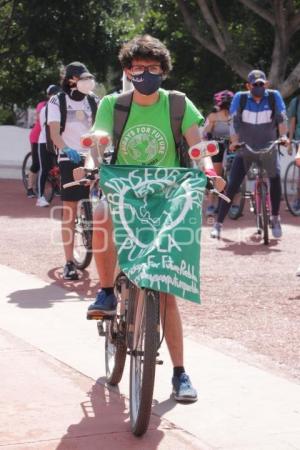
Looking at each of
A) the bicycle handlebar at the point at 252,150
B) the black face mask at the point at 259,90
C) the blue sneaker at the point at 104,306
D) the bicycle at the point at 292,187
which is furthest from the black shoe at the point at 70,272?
the bicycle at the point at 292,187

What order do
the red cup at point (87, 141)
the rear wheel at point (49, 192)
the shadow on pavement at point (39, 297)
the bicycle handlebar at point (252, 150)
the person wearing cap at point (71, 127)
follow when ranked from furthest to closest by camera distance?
the rear wheel at point (49, 192), the bicycle handlebar at point (252, 150), the person wearing cap at point (71, 127), the shadow on pavement at point (39, 297), the red cup at point (87, 141)

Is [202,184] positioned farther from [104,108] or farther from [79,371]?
[79,371]

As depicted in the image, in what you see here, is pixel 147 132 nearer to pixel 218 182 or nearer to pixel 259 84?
pixel 218 182

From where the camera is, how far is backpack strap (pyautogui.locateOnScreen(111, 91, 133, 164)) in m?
5.73

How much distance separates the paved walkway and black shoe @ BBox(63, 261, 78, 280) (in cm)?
225

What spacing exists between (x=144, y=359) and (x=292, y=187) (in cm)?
1182

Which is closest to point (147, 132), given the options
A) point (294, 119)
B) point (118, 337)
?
point (118, 337)

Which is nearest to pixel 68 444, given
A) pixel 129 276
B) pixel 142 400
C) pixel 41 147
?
pixel 142 400

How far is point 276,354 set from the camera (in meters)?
6.79

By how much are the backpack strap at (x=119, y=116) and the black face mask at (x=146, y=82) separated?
106 mm

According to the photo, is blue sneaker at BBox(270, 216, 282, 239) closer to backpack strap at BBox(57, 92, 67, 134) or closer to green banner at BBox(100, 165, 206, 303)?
backpack strap at BBox(57, 92, 67, 134)

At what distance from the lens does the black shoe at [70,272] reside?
972cm

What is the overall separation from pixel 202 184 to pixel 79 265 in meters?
5.20

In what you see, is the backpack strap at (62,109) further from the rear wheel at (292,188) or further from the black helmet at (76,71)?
the rear wheel at (292,188)
